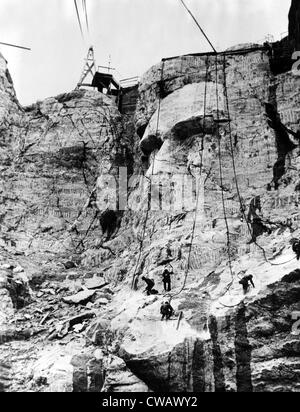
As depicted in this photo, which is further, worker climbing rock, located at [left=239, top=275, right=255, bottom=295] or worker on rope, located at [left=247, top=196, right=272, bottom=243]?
worker on rope, located at [left=247, top=196, right=272, bottom=243]

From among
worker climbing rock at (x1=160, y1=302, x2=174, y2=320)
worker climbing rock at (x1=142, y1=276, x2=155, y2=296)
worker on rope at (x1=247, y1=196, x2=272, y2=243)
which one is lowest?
worker climbing rock at (x1=160, y1=302, x2=174, y2=320)

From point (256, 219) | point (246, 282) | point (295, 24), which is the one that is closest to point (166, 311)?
point (246, 282)

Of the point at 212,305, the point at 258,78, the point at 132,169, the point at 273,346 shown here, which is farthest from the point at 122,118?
the point at 273,346

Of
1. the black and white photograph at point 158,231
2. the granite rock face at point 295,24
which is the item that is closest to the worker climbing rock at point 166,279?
the black and white photograph at point 158,231

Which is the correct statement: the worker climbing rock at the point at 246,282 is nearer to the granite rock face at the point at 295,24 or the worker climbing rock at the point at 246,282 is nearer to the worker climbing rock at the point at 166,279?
the worker climbing rock at the point at 166,279

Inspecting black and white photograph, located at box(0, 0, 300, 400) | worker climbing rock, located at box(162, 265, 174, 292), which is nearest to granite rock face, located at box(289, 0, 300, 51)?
black and white photograph, located at box(0, 0, 300, 400)

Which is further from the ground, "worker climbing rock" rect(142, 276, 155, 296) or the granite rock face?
the granite rock face

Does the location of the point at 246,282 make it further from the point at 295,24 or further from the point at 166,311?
the point at 295,24

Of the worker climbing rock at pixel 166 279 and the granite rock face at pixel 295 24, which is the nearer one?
the worker climbing rock at pixel 166 279

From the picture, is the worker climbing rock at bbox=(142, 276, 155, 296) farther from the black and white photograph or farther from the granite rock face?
the granite rock face

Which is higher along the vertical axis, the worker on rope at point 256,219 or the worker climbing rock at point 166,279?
the worker on rope at point 256,219

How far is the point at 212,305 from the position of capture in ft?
61.9

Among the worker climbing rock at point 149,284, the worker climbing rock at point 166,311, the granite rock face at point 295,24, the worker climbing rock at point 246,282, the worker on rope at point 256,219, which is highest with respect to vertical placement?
the granite rock face at point 295,24

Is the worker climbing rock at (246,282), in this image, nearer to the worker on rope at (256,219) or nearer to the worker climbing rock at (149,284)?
the worker on rope at (256,219)
